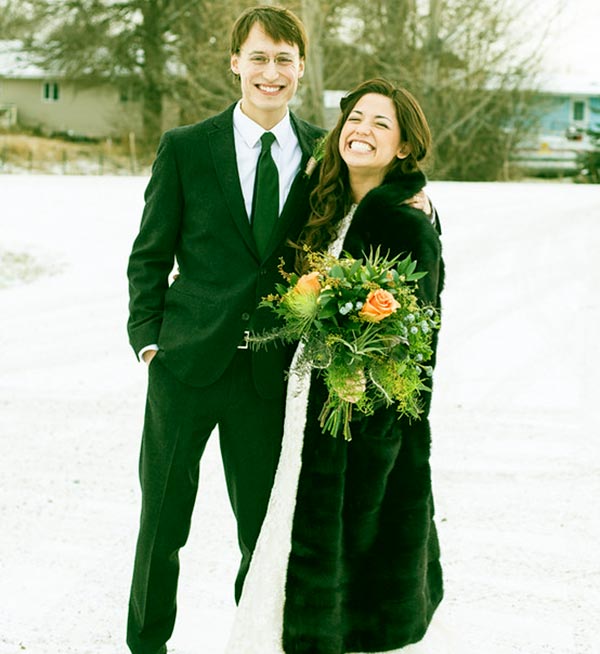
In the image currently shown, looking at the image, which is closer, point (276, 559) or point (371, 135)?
point (371, 135)

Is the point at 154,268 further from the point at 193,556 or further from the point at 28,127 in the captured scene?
the point at 28,127

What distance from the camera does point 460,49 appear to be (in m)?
30.7

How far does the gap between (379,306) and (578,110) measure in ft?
158

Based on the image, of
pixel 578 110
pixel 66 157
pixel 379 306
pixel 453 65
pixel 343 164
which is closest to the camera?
pixel 379 306

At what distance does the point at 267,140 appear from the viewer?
3.50 m

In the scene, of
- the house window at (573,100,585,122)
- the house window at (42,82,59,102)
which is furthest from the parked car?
the house window at (42,82,59,102)

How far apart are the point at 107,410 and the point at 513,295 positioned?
21.1 feet

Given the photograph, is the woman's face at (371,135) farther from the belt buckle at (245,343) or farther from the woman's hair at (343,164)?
the belt buckle at (245,343)

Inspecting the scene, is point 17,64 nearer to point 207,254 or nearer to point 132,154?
point 132,154

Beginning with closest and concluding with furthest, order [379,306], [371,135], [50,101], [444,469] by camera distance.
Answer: [379,306], [371,135], [444,469], [50,101]

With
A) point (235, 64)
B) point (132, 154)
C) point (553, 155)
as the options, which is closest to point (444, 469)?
point (235, 64)

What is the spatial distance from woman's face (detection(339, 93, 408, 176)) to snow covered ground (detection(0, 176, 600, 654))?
1798 millimetres

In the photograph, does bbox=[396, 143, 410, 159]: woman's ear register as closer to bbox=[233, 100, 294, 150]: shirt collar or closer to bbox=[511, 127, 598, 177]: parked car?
bbox=[233, 100, 294, 150]: shirt collar

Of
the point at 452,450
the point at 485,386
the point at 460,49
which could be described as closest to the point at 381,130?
the point at 452,450
